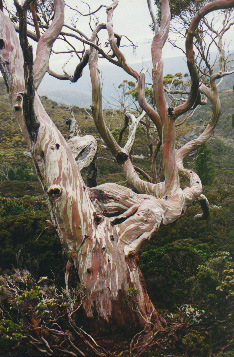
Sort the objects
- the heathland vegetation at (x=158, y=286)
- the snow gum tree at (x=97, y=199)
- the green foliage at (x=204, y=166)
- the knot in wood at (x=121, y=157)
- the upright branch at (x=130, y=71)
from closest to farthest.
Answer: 1. the heathland vegetation at (x=158, y=286)
2. the snow gum tree at (x=97, y=199)
3. the upright branch at (x=130, y=71)
4. the knot in wood at (x=121, y=157)
5. the green foliage at (x=204, y=166)

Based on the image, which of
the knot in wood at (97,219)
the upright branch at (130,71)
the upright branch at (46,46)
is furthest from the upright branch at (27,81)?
the upright branch at (130,71)

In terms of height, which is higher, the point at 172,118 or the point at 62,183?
the point at 172,118

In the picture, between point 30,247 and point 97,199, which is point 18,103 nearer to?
point 97,199

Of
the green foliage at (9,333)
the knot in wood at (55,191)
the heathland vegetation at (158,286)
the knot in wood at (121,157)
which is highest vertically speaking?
the knot in wood at (121,157)

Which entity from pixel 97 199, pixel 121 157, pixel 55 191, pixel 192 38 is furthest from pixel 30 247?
pixel 192 38

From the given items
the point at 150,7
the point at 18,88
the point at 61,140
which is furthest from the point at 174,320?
the point at 150,7

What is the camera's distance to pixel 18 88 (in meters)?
3.01

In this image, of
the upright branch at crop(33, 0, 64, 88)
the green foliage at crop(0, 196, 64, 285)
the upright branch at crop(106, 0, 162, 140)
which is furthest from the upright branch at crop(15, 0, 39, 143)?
the upright branch at crop(106, 0, 162, 140)

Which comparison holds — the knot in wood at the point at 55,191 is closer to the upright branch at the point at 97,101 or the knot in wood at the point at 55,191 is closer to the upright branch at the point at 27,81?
the upright branch at the point at 27,81

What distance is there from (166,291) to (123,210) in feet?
3.84

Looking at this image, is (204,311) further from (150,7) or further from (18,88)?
(150,7)

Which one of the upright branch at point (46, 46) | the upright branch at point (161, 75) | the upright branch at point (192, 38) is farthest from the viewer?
the upright branch at point (161, 75)

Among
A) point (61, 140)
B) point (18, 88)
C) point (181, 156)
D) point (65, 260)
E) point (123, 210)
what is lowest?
point (65, 260)

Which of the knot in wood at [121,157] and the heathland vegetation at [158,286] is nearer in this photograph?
the heathland vegetation at [158,286]
